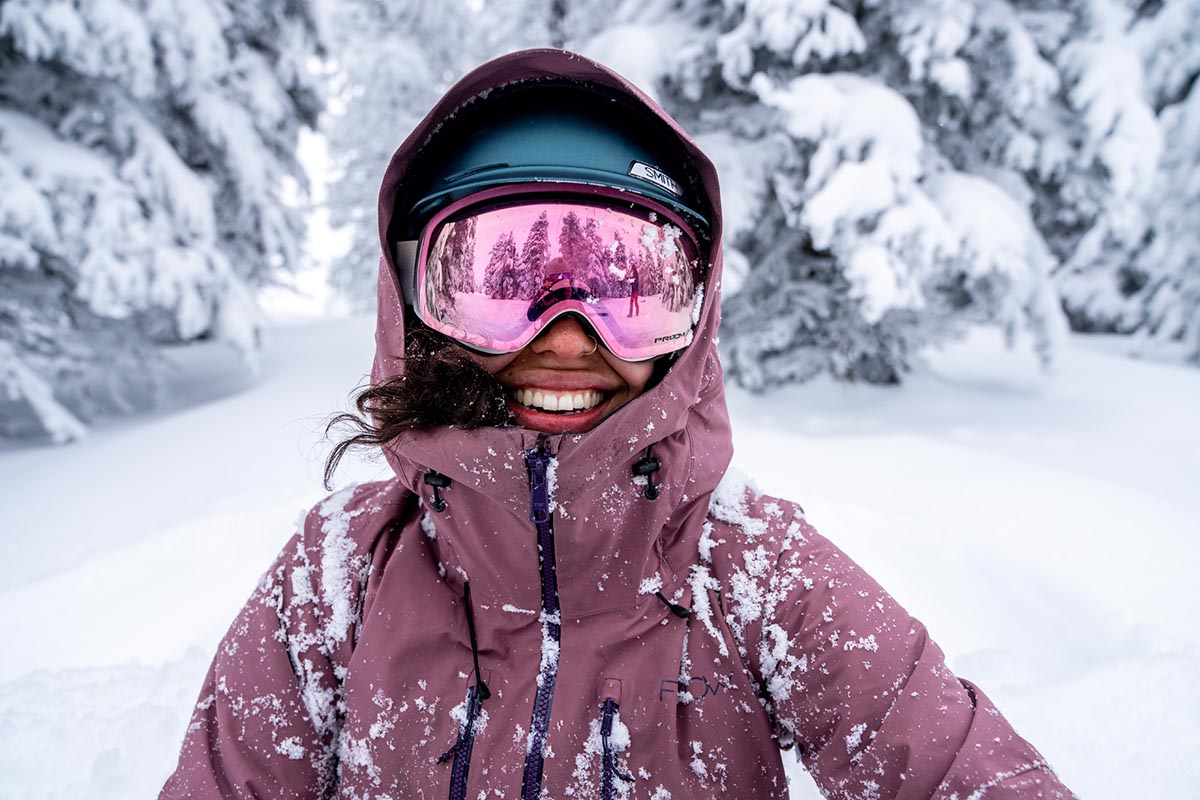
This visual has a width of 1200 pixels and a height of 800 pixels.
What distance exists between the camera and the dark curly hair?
1.30 metres

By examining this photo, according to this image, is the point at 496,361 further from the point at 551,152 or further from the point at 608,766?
the point at 608,766

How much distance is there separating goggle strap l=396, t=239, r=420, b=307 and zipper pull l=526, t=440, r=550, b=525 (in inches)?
24.6

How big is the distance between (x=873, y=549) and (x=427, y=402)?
2.99 m

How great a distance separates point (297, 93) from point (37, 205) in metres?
4.48

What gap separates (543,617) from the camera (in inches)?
56.1

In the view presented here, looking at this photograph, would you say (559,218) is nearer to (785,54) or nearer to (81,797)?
(81,797)

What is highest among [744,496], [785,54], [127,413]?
[785,54]

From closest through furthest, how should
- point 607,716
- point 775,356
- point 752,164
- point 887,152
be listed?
1. point 607,716
2. point 887,152
3. point 752,164
4. point 775,356

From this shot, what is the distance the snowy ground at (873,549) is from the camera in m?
2.13

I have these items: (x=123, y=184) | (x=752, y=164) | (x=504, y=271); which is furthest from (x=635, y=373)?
(x=123, y=184)

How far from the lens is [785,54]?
19.7 ft

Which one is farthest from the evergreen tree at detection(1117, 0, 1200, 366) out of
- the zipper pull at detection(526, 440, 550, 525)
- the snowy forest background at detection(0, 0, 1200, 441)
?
the zipper pull at detection(526, 440, 550, 525)

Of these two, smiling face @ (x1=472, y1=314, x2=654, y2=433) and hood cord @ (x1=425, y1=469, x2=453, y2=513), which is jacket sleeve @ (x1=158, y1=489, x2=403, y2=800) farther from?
smiling face @ (x1=472, y1=314, x2=654, y2=433)

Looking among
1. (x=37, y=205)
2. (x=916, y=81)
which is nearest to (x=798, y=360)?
(x=916, y=81)
